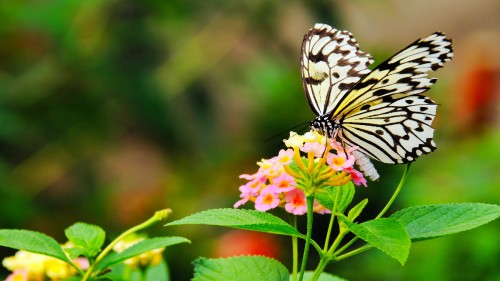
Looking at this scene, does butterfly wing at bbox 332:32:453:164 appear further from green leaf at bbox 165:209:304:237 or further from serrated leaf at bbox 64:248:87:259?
serrated leaf at bbox 64:248:87:259

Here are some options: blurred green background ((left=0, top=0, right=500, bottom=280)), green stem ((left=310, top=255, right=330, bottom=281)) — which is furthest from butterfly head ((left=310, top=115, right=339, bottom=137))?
blurred green background ((left=0, top=0, right=500, bottom=280))

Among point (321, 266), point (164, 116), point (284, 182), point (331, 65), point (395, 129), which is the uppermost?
point (164, 116)

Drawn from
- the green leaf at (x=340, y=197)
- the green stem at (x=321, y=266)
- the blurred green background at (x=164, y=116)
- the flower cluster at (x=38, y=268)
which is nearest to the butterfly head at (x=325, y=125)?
the green leaf at (x=340, y=197)

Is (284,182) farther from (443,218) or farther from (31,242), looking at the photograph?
(31,242)

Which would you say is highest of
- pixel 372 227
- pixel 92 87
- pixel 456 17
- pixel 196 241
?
pixel 456 17

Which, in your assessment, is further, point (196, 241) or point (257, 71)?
point (257, 71)

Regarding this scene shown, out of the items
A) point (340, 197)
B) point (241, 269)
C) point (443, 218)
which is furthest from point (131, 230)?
point (443, 218)

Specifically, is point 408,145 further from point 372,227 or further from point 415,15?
point 415,15

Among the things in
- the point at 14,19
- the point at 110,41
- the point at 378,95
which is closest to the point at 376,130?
the point at 378,95
